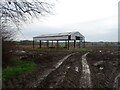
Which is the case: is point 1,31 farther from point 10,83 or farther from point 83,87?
point 83,87

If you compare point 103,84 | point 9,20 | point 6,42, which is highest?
point 9,20

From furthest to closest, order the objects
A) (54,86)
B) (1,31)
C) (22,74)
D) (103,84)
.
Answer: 1. (1,31)
2. (22,74)
3. (103,84)
4. (54,86)

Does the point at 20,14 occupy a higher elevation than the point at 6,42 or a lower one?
higher

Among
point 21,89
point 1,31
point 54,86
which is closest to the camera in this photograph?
point 21,89

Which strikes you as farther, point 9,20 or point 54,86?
point 9,20

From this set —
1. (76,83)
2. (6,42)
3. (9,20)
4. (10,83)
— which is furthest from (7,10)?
(76,83)

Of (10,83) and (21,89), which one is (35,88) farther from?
(10,83)

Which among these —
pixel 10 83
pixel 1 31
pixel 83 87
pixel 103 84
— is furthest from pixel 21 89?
pixel 1 31

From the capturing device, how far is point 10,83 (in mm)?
9797

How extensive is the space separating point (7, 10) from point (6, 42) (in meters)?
1.90

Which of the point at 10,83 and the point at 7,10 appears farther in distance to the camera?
the point at 7,10

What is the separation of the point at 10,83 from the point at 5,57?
16.4 feet

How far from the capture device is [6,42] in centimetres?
1445

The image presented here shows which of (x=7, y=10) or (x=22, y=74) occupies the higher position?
(x=7, y=10)
